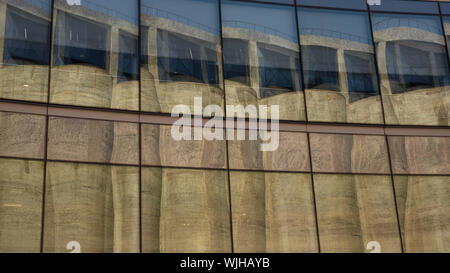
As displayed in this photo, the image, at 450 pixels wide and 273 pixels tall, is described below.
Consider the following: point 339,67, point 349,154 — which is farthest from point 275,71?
point 349,154

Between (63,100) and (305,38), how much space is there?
7.99 metres

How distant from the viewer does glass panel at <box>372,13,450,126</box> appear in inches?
795

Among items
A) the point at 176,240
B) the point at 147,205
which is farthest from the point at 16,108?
the point at 176,240

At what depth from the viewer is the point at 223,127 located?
18.8 m

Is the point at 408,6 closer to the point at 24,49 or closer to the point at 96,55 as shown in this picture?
the point at 96,55

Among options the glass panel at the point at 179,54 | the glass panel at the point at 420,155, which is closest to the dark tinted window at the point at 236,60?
the glass panel at the point at 179,54

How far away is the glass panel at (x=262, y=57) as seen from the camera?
1934 cm

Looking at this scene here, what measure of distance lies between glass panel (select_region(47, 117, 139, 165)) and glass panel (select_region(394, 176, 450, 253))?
8224 mm

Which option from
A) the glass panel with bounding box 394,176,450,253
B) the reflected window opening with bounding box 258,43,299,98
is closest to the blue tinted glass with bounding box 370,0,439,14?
the reflected window opening with bounding box 258,43,299,98

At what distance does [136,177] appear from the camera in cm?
1753

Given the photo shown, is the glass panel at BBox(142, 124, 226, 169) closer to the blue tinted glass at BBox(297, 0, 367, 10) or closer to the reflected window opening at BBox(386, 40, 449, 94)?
the blue tinted glass at BBox(297, 0, 367, 10)

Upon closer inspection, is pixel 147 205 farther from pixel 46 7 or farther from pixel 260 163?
pixel 46 7
